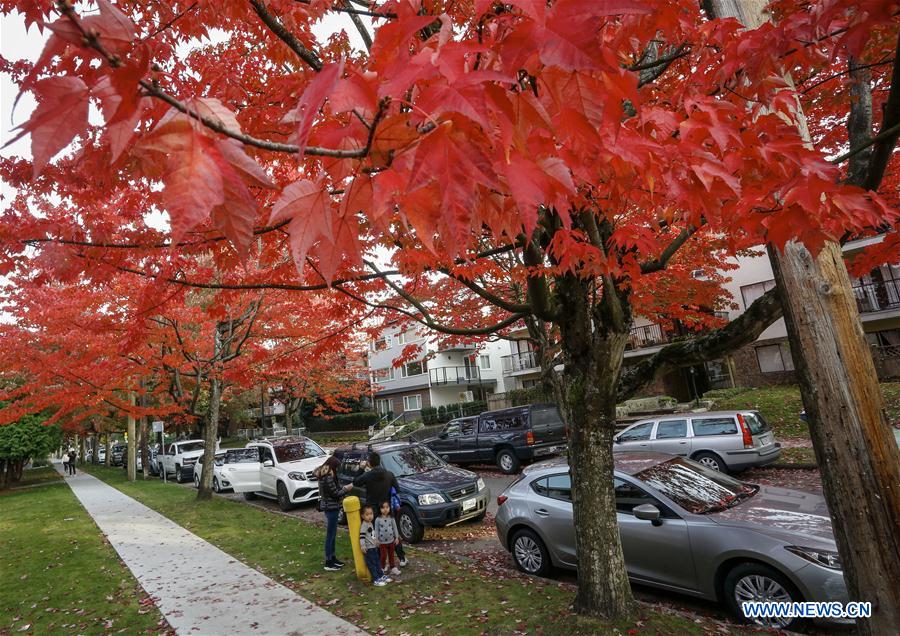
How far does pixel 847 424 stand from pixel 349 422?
42.1m

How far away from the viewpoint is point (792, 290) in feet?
10.8

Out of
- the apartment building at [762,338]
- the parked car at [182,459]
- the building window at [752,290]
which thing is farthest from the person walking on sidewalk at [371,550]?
the building window at [752,290]

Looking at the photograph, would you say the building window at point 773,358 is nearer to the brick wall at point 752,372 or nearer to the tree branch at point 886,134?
the brick wall at point 752,372

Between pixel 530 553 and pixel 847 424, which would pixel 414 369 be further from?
pixel 847 424

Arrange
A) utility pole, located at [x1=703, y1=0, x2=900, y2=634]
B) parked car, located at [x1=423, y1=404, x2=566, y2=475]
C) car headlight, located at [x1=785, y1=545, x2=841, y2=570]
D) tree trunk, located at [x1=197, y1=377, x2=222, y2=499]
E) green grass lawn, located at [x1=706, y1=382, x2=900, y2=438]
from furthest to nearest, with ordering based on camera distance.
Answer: green grass lawn, located at [x1=706, y1=382, x2=900, y2=438] < parked car, located at [x1=423, y1=404, x2=566, y2=475] < tree trunk, located at [x1=197, y1=377, x2=222, y2=499] < car headlight, located at [x1=785, y1=545, x2=841, y2=570] < utility pole, located at [x1=703, y1=0, x2=900, y2=634]

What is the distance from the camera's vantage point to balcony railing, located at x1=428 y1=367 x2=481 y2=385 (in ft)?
143

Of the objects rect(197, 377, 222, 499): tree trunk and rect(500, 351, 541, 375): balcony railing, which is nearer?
rect(197, 377, 222, 499): tree trunk

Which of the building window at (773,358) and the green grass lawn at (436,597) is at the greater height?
the building window at (773,358)

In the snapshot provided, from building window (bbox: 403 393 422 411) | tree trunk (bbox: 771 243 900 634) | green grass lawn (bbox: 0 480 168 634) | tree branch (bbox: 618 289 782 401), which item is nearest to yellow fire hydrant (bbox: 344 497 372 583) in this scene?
green grass lawn (bbox: 0 480 168 634)

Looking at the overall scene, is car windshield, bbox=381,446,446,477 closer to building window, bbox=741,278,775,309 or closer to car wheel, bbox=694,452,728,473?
car wheel, bbox=694,452,728,473

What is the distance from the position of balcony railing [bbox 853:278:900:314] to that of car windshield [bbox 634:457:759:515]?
22.1 metres

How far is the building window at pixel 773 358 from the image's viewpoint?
80.8 ft

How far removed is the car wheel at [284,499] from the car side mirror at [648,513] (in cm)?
978

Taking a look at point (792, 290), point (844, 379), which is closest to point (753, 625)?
point (844, 379)
